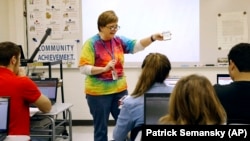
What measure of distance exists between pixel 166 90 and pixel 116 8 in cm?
292

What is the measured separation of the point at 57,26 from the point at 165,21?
1.54 m

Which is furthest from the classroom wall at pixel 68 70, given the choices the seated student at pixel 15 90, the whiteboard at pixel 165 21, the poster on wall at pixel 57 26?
the seated student at pixel 15 90

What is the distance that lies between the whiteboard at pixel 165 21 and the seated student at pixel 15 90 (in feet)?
8.42

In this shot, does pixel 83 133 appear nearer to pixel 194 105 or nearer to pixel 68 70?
pixel 68 70

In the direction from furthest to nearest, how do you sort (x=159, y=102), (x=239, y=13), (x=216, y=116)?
(x=239, y=13)
(x=159, y=102)
(x=216, y=116)

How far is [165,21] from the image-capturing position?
4.90 m

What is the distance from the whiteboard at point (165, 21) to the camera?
16.0 feet

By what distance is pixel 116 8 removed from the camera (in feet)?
16.3

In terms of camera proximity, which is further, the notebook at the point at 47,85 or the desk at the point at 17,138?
the notebook at the point at 47,85

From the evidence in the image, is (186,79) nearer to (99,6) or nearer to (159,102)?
(159,102)

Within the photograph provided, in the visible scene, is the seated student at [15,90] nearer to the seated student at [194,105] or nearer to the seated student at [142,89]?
the seated student at [142,89]

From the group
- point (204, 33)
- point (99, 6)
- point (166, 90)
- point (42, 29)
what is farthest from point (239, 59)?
point (42, 29)

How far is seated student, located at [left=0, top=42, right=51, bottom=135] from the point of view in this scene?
2.42m

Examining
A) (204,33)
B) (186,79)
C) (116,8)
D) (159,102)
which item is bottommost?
(159,102)
